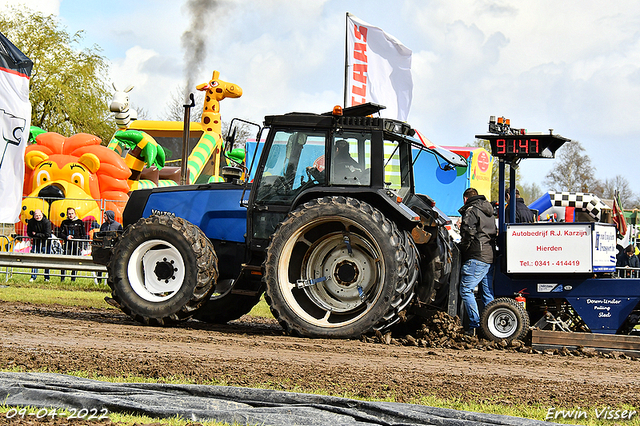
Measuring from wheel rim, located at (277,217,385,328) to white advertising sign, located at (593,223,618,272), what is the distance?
7.82 ft

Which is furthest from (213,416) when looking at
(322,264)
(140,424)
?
(322,264)

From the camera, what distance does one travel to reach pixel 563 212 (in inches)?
717

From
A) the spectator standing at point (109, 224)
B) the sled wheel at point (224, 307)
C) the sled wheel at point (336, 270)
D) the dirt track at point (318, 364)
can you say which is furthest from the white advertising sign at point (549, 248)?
the spectator standing at point (109, 224)

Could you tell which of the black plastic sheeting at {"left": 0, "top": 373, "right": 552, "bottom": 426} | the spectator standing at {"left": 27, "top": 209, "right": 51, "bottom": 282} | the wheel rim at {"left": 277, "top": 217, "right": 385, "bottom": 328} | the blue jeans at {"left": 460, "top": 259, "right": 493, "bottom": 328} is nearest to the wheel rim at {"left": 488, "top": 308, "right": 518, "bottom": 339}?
the blue jeans at {"left": 460, "top": 259, "right": 493, "bottom": 328}

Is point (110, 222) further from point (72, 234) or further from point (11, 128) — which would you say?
point (11, 128)

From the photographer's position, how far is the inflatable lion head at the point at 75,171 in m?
19.7

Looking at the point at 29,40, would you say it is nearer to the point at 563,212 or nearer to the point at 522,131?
the point at 563,212

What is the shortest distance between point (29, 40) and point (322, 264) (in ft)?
101

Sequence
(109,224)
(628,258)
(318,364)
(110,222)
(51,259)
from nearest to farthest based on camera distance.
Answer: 1. (318,364)
2. (51,259)
3. (110,222)
4. (109,224)
5. (628,258)

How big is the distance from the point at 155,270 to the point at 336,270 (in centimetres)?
220

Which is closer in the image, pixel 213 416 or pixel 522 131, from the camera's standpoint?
pixel 213 416

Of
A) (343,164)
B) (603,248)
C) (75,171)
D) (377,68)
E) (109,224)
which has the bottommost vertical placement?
(603,248)

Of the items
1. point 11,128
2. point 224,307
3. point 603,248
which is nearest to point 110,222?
point 224,307

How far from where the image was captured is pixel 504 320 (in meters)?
7.53
